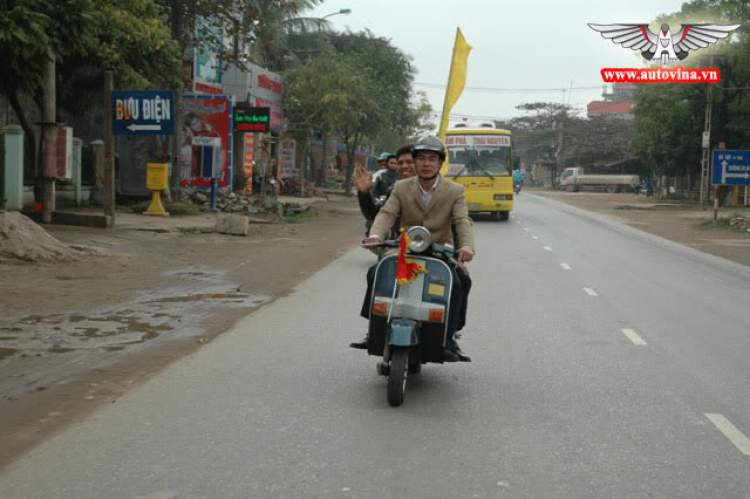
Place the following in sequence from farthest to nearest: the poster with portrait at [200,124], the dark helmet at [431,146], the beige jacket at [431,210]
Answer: the poster with portrait at [200,124], the beige jacket at [431,210], the dark helmet at [431,146]

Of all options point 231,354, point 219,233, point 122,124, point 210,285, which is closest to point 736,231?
point 219,233

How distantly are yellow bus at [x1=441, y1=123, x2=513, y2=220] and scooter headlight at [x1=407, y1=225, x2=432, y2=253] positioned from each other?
2365 cm

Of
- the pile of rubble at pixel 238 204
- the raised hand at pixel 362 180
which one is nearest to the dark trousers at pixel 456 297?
the raised hand at pixel 362 180

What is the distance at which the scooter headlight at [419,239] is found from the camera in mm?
5965

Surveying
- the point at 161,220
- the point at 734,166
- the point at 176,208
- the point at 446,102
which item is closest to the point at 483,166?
the point at 734,166

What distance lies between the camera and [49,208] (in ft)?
61.9

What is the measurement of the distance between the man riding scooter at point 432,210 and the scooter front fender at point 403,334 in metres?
0.45

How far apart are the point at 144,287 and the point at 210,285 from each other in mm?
898

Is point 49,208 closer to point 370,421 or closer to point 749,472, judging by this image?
point 370,421

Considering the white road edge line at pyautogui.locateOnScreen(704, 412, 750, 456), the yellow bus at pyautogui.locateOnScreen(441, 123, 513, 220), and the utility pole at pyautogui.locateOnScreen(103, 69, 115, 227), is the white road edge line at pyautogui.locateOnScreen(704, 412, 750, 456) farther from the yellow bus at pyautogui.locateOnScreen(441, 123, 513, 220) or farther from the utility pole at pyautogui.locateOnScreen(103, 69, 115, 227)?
the yellow bus at pyautogui.locateOnScreen(441, 123, 513, 220)

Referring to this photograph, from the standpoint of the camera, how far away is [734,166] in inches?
1160

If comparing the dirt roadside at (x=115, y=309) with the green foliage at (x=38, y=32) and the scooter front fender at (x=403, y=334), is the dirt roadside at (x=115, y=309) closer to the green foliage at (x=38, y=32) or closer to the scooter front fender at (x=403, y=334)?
the scooter front fender at (x=403, y=334)

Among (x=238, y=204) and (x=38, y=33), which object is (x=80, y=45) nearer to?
(x=38, y=33)

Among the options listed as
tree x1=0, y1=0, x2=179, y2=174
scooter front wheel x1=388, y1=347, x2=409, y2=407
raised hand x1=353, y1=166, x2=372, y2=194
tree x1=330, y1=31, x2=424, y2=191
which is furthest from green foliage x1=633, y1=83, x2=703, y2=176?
scooter front wheel x1=388, y1=347, x2=409, y2=407
